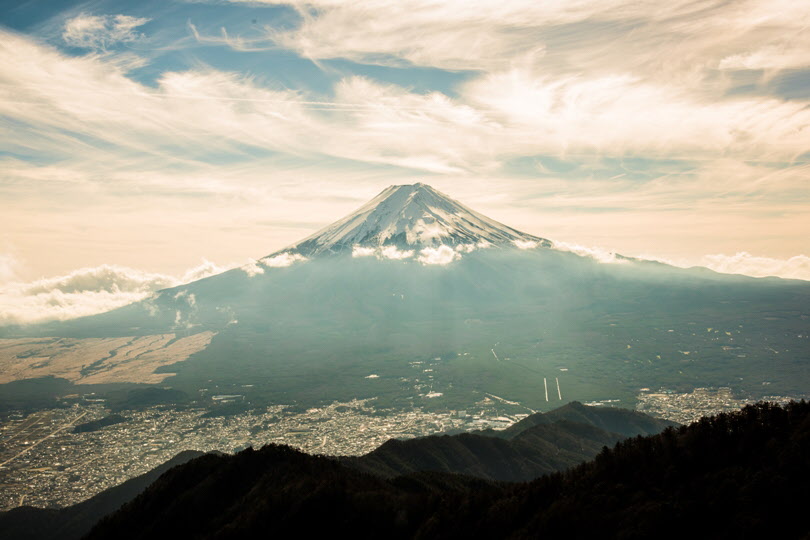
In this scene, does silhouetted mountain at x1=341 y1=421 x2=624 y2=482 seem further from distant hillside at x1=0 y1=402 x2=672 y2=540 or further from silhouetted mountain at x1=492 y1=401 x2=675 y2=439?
silhouetted mountain at x1=492 y1=401 x2=675 y2=439

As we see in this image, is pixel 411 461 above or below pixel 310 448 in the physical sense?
above

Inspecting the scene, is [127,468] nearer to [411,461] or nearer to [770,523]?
[411,461]

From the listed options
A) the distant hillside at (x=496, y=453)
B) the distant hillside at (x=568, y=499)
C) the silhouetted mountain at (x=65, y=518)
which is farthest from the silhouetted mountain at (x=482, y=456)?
the silhouetted mountain at (x=65, y=518)

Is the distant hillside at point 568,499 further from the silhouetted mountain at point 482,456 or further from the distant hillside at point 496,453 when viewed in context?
the silhouetted mountain at point 482,456

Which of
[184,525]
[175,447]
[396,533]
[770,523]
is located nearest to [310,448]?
[175,447]

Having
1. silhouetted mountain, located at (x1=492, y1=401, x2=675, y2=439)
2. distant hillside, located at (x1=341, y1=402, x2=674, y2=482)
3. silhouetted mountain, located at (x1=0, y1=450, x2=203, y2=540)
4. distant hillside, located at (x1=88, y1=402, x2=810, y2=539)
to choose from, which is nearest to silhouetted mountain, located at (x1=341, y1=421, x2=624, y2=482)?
distant hillside, located at (x1=341, y1=402, x2=674, y2=482)

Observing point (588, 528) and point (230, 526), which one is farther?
point (230, 526)
